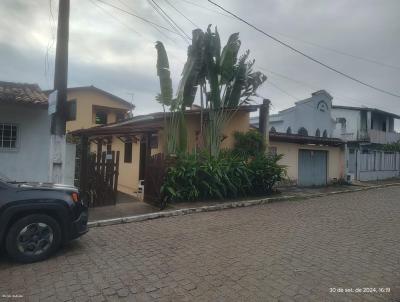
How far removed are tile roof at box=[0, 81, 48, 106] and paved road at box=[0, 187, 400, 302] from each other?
4.59m

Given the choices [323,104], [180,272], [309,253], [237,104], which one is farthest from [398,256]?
[323,104]

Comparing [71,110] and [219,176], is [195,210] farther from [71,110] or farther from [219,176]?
[71,110]

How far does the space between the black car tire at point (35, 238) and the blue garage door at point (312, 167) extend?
14226 millimetres

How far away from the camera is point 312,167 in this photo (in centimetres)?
1745

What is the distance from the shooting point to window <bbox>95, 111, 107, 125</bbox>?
26031 mm

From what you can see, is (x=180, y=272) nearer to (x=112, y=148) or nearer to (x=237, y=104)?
(x=237, y=104)

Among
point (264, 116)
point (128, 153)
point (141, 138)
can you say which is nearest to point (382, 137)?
point (264, 116)

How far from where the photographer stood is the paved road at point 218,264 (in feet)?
12.2

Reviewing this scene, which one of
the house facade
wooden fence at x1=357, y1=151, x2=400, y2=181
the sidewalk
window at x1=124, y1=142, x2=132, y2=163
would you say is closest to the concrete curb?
the sidewalk

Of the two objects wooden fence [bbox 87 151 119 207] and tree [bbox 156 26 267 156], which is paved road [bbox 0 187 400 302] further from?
tree [bbox 156 26 267 156]

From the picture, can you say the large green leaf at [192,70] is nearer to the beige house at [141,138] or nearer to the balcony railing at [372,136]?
the beige house at [141,138]

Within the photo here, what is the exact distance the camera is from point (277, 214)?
8.85m


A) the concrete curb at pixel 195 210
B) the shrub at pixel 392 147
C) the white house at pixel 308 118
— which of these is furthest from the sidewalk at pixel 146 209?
the shrub at pixel 392 147

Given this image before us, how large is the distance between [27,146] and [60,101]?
149 inches
